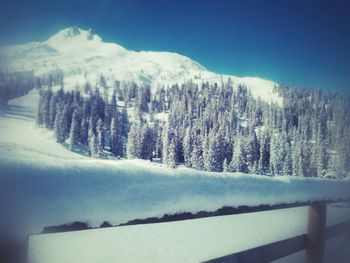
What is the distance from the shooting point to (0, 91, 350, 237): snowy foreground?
2.43 ft

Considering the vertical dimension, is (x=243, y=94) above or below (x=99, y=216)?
above

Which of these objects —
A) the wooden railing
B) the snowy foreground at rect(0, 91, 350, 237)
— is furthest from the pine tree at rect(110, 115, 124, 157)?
the snowy foreground at rect(0, 91, 350, 237)

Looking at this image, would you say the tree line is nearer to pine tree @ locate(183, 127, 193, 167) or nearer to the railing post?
pine tree @ locate(183, 127, 193, 167)

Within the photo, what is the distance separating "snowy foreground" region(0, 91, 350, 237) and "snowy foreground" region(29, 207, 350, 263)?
4.20 feet

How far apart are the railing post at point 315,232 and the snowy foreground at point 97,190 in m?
0.71

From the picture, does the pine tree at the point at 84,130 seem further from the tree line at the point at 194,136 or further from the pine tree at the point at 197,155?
the pine tree at the point at 197,155

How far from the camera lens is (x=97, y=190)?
0.89 m

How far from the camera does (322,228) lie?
2.03 m

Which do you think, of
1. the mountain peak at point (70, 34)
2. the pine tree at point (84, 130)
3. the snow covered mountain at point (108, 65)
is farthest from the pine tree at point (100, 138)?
the mountain peak at point (70, 34)

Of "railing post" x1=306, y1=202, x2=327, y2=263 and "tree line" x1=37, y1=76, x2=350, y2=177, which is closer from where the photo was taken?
"railing post" x1=306, y1=202, x2=327, y2=263

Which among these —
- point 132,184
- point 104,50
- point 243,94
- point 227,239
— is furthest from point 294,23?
point 243,94

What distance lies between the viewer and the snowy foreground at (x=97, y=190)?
74 cm

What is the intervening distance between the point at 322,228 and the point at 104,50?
37.5 meters

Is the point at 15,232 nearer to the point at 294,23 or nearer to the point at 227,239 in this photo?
the point at 227,239
